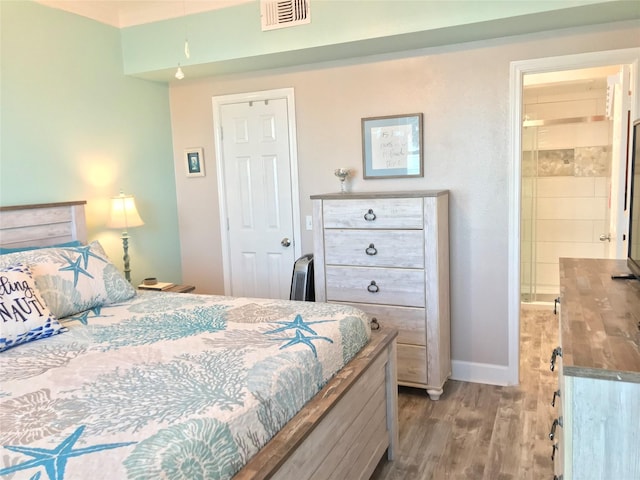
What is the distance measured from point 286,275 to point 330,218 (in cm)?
89

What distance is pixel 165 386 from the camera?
1.55m

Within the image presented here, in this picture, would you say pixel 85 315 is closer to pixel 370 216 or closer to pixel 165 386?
pixel 165 386

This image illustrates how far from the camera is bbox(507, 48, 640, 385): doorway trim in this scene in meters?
2.84

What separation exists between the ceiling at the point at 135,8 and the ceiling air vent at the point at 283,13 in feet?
0.56

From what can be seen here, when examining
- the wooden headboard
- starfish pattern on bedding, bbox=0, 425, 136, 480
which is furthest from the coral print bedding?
the wooden headboard

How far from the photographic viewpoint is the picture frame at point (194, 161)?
403cm

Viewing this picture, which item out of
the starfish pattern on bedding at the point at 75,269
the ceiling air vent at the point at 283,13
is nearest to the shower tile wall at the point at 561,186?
the ceiling air vent at the point at 283,13

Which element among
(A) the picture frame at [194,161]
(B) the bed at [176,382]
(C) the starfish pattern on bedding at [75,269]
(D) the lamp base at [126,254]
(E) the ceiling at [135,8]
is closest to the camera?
(B) the bed at [176,382]

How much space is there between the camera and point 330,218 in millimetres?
3195

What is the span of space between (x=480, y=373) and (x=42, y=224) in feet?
9.64

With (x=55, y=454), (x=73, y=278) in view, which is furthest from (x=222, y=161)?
(x=55, y=454)

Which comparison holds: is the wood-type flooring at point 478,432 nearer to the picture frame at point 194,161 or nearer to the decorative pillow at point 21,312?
the decorative pillow at point 21,312

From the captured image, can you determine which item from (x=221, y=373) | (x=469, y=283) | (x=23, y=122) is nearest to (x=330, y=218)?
(x=469, y=283)

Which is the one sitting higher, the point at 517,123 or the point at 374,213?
the point at 517,123
